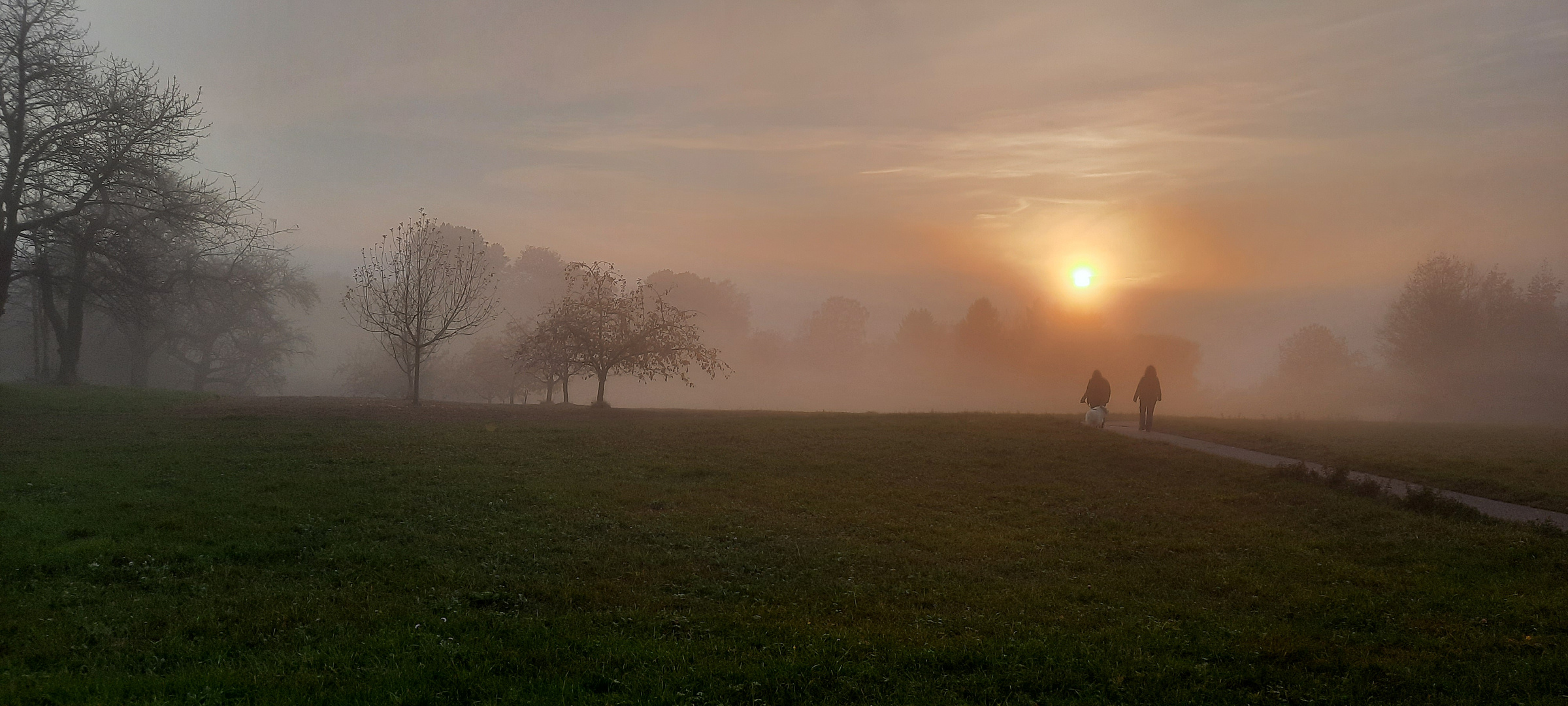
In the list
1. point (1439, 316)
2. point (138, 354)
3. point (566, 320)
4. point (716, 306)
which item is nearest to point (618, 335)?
point (566, 320)

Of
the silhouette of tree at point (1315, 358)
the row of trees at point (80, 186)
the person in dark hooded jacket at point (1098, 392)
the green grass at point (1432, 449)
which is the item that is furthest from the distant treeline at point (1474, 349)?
the row of trees at point (80, 186)

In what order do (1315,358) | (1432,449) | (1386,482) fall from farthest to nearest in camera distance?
(1315,358) < (1432,449) < (1386,482)

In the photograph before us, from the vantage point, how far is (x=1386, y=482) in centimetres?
1941

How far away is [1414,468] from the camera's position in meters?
21.1

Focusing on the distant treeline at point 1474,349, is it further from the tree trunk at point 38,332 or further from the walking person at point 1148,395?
the tree trunk at point 38,332

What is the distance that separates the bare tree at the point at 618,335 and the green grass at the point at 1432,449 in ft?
85.4

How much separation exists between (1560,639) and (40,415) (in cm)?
3895

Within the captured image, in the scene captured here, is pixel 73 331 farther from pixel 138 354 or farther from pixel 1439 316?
pixel 1439 316

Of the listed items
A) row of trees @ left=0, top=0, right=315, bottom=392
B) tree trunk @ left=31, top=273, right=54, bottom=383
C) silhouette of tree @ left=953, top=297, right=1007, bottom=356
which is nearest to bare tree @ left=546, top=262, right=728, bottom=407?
row of trees @ left=0, top=0, right=315, bottom=392

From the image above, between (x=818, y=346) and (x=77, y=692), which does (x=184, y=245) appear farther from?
(x=818, y=346)

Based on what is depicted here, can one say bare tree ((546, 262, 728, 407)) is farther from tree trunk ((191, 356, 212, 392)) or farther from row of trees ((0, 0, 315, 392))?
tree trunk ((191, 356, 212, 392))

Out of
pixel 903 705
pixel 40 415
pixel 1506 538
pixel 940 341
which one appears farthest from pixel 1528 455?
pixel 940 341

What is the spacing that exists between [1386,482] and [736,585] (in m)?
16.8

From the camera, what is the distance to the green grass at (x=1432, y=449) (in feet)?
61.1
